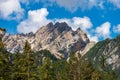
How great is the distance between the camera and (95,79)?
102m

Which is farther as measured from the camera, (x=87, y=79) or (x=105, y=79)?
(x=105, y=79)

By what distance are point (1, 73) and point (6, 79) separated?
1999 millimetres

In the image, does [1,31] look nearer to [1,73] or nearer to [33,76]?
[1,73]

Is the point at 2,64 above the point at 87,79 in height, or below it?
below

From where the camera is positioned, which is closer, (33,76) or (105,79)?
(33,76)

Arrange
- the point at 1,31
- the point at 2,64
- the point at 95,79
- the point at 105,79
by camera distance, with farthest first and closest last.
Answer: the point at 105,79
the point at 95,79
the point at 2,64
the point at 1,31

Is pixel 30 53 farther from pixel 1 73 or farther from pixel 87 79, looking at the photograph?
pixel 87 79

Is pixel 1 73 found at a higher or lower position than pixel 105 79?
lower

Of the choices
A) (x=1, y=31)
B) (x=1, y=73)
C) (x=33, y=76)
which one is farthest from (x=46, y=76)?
(x=1, y=31)

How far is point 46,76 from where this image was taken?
273 ft

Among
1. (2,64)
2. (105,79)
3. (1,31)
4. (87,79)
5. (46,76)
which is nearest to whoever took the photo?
(1,31)

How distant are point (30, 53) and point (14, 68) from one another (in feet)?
31.0

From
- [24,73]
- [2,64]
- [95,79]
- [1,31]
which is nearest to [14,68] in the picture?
[24,73]

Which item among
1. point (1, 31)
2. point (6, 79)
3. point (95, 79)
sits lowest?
point (6, 79)
